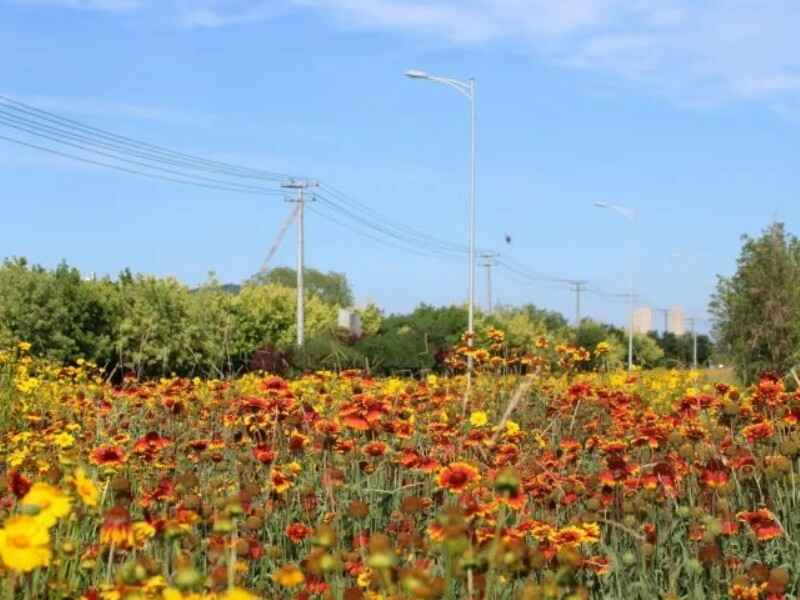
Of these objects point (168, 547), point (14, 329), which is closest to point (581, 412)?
point (168, 547)

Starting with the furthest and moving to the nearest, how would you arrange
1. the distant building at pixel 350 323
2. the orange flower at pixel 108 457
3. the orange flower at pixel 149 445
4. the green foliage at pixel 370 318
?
the green foliage at pixel 370 318 < the distant building at pixel 350 323 < the orange flower at pixel 149 445 < the orange flower at pixel 108 457

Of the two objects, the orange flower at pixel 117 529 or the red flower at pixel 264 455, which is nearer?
the orange flower at pixel 117 529

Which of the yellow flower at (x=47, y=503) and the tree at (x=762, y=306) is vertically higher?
the tree at (x=762, y=306)

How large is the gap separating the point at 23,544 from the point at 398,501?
317 centimetres

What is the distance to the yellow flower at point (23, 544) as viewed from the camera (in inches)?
70.3

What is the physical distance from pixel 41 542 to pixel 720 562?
2.71m

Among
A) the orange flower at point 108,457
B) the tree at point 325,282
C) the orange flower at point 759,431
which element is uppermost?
the tree at point 325,282

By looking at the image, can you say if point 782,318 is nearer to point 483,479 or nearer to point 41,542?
point 483,479

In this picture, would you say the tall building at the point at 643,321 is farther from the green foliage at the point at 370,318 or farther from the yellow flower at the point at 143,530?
the yellow flower at the point at 143,530

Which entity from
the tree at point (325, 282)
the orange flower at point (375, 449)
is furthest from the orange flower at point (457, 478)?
the tree at point (325, 282)

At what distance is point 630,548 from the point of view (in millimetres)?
4527

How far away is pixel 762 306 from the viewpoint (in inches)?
985

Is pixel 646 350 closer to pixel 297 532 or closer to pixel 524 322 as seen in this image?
pixel 524 322

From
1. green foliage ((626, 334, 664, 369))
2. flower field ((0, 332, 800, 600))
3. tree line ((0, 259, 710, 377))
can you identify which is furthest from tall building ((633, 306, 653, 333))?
flower field ((0, 332, 800, 600))
